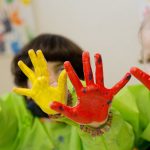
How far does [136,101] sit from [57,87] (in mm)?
196

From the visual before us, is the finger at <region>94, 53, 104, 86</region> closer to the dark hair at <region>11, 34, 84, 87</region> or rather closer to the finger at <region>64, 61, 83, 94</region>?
the finger at <region>64, 61, 83, 94</region>

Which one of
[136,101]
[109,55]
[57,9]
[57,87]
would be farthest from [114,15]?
[57,87]

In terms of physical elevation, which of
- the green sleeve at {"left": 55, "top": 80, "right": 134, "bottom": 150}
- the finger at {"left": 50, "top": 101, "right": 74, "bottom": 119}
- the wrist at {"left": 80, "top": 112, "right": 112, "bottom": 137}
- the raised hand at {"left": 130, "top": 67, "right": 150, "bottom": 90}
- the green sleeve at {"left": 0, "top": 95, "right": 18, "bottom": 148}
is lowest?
the green sleeve at {"left": 0, "top": 95, "right": 18, "bottom": 148}

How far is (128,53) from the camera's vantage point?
0.96 meters

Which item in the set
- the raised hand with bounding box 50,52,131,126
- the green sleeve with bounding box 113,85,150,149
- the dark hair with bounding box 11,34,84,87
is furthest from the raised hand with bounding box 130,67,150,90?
the dark hair with bounding box 11,34,84,87

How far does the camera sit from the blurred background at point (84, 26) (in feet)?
3.11

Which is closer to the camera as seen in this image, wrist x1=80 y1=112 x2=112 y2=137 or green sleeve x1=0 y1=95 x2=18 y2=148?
wrist x1=80 y1=112 x2=112 y2=137

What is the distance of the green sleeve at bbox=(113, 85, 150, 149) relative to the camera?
584 mm

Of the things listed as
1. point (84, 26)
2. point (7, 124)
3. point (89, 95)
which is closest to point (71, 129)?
point (7, 124)

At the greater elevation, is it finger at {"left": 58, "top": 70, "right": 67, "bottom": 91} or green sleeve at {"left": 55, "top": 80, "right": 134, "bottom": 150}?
finger at {"left": 58, "top": 70, "right": 67, "bottom": 91}

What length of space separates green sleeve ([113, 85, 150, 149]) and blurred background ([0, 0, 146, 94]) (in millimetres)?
188

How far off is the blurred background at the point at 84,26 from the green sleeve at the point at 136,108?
188mm

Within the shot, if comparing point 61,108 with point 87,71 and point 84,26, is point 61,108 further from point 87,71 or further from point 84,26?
point 84,26

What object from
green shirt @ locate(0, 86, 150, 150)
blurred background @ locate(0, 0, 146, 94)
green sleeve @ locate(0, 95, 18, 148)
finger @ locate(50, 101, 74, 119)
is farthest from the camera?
blurred background @ locate(0, 0, 146, 94)
